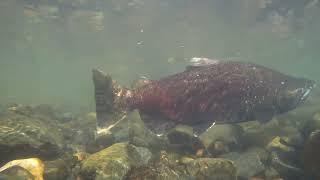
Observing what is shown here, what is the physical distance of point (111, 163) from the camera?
502cm

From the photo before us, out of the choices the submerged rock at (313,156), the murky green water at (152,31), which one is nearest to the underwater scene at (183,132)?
the submerged rock at (313,156)

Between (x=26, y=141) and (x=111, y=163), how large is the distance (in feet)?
6.65

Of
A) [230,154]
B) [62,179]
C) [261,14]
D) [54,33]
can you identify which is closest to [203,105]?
[230,154]

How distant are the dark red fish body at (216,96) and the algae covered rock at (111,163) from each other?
120 cm

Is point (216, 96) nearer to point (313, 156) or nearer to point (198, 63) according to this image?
point (198, 63)

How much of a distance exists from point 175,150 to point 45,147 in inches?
106

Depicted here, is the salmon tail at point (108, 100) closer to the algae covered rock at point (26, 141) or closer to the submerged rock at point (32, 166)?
the algae covered rock at point (26, 141)

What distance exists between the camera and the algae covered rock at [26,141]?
19.4 feet

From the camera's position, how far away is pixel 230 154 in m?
6.81

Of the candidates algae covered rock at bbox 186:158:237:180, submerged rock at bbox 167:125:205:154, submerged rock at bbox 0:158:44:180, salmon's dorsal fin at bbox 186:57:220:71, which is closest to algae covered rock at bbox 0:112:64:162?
submerged rock at bbox 0:158:44:180

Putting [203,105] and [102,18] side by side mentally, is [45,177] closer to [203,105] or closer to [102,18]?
[203,105]

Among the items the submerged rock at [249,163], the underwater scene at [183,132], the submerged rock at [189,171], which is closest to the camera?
the submerged rock at [189,171]

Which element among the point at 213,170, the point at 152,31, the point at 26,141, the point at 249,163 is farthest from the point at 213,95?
the point at 152,31

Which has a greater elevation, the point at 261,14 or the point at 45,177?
the point at 261,14
